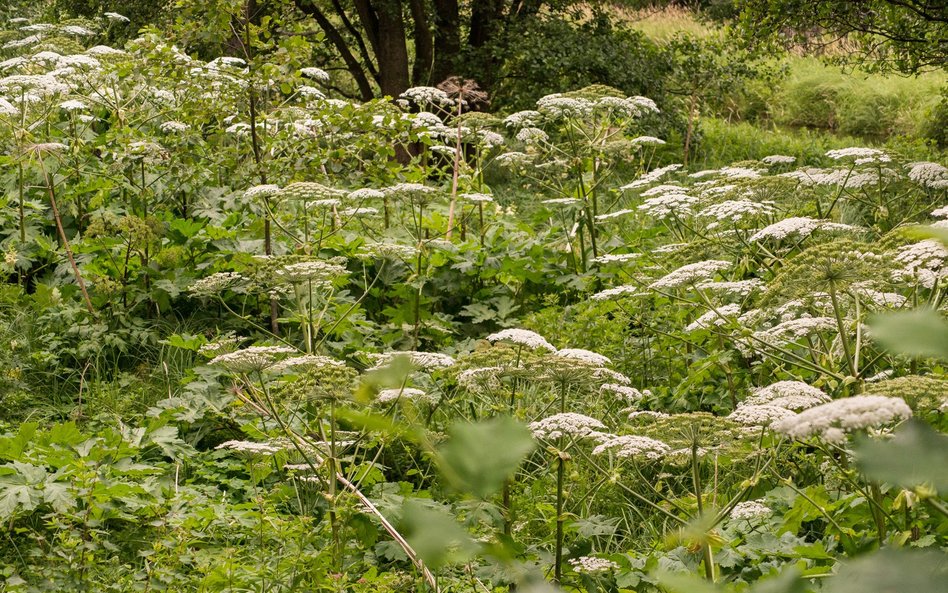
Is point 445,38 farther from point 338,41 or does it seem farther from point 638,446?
point 638,446

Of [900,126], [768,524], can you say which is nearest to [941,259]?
[768,524]

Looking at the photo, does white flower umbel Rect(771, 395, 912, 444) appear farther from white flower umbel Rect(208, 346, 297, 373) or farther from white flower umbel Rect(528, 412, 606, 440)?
white flower umbel Rect(208, 346, 297, 373)

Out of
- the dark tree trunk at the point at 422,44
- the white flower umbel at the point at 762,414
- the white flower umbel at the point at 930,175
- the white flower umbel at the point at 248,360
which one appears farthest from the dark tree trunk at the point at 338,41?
the white flower umbel at the point at 762,414

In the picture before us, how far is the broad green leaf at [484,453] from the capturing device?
35 centimetres

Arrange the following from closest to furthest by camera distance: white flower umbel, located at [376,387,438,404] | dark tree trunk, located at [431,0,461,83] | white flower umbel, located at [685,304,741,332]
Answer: white flower umbel, located at [376,387,438,404] < white flower umbel, located at [685,304,741,332] < dark tree trunk, located at [431,0,461,83]

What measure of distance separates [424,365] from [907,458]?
271 centimetres

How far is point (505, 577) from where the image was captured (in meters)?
2.75

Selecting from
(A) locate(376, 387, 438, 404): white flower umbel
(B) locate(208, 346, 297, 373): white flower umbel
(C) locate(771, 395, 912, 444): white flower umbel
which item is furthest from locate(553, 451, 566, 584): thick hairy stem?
(C) locate(771, 395, 912, 444): white flower umbel

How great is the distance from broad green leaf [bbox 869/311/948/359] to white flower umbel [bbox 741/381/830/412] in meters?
1.98

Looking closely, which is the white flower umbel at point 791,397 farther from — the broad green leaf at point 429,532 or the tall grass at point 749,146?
the tall grass at point 749,146

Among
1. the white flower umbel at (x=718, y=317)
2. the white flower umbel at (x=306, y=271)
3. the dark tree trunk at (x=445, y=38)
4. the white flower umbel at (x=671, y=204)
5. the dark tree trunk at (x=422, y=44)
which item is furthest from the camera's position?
the dark tree trunk at (x=445, y=38)

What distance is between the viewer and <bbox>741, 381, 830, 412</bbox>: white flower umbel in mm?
2324

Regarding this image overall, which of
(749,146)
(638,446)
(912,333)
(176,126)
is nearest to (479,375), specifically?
(638,446)

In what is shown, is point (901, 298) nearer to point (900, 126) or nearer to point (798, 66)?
point (900, 126)
